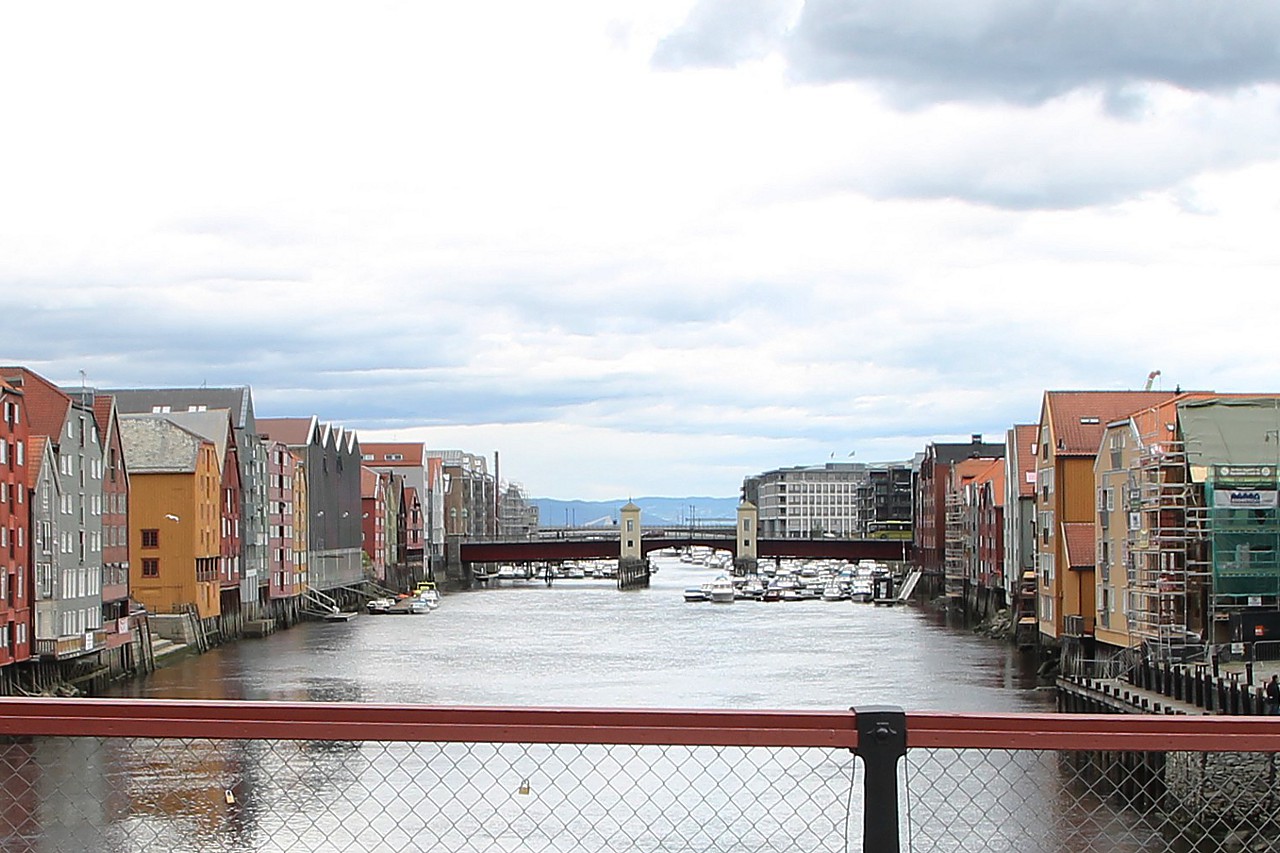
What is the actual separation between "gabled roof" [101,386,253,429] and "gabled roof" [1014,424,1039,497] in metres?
36.8

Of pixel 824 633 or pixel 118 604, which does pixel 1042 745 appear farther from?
pixel 824 633

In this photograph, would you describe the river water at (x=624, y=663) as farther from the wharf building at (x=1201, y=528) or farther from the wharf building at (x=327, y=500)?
the wharf building at (x=327, y=500)

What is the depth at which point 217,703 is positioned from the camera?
14.9 ft

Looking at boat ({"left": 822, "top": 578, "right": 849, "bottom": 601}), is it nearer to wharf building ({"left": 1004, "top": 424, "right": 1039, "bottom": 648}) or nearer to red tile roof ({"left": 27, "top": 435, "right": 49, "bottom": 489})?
wharf building ({"left": 1004, "top": 424, "right": 1039, "bottom": 648})

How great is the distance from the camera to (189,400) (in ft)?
273

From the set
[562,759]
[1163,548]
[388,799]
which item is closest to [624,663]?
[1163,548]

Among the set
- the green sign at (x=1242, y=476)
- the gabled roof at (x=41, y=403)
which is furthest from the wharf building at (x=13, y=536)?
the green sign at (x=1242, y=476)

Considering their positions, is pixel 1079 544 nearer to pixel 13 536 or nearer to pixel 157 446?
pixel 13 536

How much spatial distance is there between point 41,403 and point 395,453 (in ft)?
299

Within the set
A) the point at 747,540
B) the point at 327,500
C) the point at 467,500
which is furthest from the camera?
the point at 467,500

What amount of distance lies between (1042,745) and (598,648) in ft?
182

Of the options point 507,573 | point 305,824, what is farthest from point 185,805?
point 507,573

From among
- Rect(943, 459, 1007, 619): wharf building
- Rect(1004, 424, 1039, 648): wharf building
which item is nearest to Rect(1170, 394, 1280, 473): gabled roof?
Rect(1004, 424, 1039, 648): wharf building

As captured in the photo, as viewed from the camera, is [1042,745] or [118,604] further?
[118,604]
